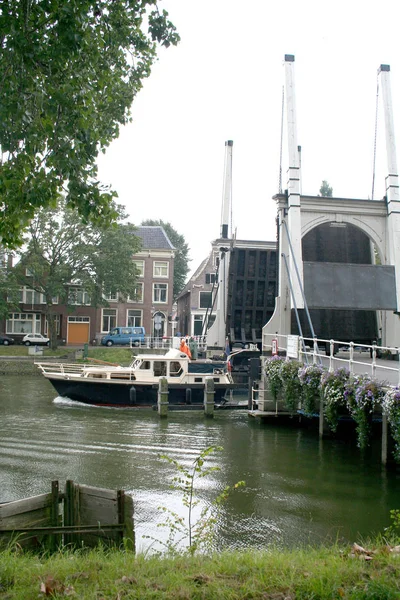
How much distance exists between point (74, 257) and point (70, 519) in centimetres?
3469

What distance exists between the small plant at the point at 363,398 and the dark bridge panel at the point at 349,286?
21.0 feet

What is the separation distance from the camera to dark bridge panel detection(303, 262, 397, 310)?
1844 cm

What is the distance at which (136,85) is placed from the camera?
36.9ft

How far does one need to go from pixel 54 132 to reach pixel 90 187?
789 mm

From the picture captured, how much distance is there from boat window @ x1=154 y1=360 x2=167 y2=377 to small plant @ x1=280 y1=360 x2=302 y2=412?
21.6ft

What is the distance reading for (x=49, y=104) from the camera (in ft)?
23.5

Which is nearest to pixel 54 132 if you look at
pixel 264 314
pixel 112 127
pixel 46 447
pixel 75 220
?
pixel 112 127

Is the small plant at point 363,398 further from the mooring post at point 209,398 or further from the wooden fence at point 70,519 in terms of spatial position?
the mooring post at point 209,398

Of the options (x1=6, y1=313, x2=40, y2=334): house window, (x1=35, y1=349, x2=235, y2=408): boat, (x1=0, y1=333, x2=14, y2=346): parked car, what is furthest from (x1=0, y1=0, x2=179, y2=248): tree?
(x1=6, y1=313, x2=40, y2=334): house window

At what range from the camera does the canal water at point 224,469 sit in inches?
345

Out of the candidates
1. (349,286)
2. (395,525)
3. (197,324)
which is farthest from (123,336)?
(395,525)

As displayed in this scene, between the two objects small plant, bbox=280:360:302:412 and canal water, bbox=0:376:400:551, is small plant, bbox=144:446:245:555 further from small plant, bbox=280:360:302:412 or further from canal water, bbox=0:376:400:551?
small plant, bbox=280:360:302:412

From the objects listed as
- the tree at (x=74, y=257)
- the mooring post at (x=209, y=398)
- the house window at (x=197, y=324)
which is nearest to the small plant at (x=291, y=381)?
the mooring post at (x=209, y=398)

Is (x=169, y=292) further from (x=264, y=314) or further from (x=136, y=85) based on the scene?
(x=136, y=85)
